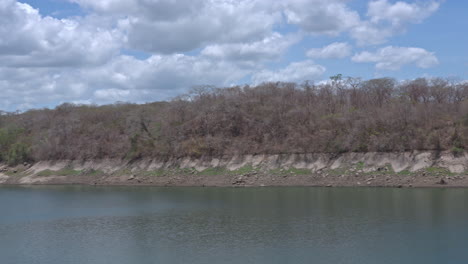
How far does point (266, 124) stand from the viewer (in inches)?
2886

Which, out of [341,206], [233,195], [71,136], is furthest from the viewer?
[71,136]

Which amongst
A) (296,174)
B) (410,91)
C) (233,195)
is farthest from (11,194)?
(410,91)

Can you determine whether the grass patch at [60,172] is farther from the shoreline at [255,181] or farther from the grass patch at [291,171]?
the grass patch at [291,171]

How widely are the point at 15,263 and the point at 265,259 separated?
14507 millimetres

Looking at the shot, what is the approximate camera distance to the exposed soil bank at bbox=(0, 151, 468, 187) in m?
56.5

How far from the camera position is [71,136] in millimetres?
82500

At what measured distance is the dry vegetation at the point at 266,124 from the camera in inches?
2522

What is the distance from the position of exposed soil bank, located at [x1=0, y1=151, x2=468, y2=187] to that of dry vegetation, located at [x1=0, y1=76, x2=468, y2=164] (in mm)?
1382

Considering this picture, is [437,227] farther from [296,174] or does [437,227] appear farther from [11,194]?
[11,194]

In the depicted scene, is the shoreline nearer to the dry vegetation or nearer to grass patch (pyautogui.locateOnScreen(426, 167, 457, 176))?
grass patch (pyautogui.locateOnScreen(426, 167, 457, 176))

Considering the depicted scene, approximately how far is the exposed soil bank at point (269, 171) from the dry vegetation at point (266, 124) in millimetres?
1382

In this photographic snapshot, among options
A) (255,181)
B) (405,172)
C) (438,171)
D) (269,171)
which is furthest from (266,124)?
(438,171)

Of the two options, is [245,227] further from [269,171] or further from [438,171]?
[438,171]

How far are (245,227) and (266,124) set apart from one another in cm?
3875
